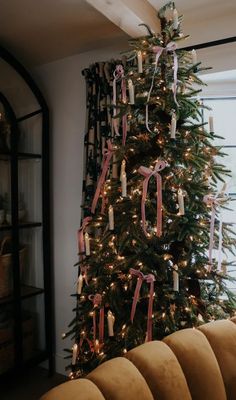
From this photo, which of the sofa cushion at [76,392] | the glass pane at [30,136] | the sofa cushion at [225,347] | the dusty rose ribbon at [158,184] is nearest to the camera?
the sofa cushion at [76,392]

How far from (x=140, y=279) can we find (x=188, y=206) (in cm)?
43

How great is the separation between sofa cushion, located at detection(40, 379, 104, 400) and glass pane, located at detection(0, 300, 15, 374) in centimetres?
161

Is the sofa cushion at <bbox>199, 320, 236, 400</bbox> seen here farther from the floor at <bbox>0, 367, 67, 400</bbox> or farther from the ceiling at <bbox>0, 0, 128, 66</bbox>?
the ceiling at <bbox>0, 0, 128, 66</bbox>

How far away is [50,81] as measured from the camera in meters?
2.70

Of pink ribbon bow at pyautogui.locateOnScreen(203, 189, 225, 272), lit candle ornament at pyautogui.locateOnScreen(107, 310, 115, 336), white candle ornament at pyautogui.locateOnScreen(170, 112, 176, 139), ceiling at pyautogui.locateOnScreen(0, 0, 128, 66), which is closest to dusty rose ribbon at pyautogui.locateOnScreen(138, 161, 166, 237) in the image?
white candle ornament at pyautogui.locateOnScreen(170, 112, 176, 139)

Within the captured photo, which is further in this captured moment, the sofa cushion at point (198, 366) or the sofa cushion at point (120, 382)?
the sofa cushion at point (198, 366)

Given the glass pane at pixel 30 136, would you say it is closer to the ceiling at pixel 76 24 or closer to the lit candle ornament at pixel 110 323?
the ceiling at pixel 76 24

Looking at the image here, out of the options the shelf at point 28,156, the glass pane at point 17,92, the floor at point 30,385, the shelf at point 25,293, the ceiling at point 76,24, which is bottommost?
the floor at point 30,385

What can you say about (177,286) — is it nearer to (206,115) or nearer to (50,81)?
(206,115)

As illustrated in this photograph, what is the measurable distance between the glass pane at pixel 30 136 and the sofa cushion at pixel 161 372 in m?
1.94

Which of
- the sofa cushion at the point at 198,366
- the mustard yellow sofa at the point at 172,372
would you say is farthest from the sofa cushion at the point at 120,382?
the sofa cushion at the point at 198,366

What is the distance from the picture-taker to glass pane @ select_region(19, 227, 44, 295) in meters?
2.70

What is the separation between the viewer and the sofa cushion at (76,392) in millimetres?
892

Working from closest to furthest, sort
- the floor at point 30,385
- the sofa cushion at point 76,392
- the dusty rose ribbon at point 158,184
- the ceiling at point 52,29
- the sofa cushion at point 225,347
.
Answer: the sofa cushion at point 76,392, the sofa cushion at point 225,347, the dusty rose ribbon at point 158,184, the ceiling at point 52,29, the floor at point 30,385
